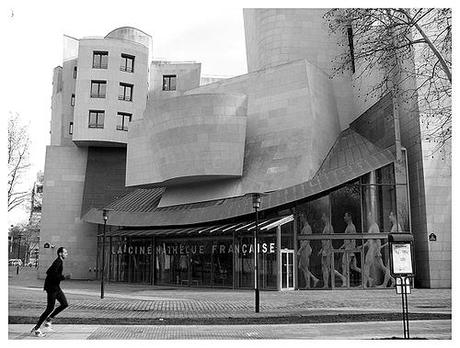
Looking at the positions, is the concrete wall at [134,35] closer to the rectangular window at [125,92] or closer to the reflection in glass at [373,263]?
the rectangular window at [125,92]

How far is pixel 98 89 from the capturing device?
46000 millimetres

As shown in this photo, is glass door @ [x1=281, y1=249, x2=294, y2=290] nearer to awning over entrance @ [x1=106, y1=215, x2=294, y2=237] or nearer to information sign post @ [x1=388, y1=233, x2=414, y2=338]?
awning over entrance @ [x1=106, y1=215, x2=294, y2=237]

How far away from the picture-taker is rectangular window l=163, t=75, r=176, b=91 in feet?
172

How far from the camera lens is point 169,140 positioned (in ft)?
113

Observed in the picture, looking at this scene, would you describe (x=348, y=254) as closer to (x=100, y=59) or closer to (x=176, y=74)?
(x=100, y=59)

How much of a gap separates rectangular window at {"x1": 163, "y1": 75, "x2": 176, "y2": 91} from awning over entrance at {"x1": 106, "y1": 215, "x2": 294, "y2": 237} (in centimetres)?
1825

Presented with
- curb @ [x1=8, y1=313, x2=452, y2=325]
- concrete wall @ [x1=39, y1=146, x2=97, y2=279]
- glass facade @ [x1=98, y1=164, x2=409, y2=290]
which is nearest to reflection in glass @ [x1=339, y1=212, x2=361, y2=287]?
glass facade @ [x1=98, y1=164, x2=409, y2=290]

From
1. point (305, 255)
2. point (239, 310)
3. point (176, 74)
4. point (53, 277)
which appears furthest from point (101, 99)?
point (53, 277)

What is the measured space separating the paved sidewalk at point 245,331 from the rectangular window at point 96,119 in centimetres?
3354

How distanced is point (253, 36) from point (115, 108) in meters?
14.4

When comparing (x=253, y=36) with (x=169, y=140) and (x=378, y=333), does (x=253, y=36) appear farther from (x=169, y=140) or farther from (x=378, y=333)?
(x=378, y=333)

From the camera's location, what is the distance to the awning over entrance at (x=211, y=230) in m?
28.4

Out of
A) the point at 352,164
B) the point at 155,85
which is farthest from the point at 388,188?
the point at 155,85

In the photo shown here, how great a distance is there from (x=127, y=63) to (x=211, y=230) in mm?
23169
